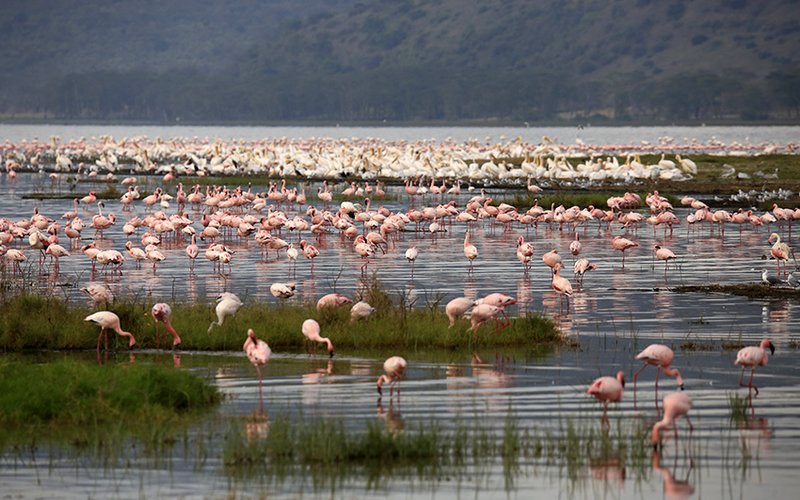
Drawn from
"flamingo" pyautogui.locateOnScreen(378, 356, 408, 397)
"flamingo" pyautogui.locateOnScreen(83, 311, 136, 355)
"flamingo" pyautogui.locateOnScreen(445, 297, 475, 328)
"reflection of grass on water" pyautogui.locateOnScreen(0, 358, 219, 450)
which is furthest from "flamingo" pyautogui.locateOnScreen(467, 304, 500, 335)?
"flamingo" pyautogui.locateOnScreen(83, 311, 136, 355)

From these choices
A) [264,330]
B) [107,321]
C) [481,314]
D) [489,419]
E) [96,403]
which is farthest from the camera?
[264,330]

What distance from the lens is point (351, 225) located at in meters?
25.7

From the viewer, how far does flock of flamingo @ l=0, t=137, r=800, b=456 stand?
42.3 feet

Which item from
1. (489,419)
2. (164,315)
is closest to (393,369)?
(489,419)

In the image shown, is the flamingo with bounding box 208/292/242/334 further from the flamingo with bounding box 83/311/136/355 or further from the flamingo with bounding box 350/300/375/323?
the flamingo with bounding box 350/300/375/323

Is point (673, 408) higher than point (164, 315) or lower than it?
lower

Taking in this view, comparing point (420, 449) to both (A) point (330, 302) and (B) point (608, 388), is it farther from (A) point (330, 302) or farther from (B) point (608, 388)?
(A) point (330, 302)

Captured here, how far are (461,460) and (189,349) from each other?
5.58 meters

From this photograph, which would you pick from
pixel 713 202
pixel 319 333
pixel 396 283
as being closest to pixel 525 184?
pixel 713 202

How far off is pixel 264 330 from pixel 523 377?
11.8 ft

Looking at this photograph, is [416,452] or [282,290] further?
[282,290]

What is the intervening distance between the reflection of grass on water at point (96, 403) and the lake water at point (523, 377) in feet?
1.46

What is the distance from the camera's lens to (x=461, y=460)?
29.3ft

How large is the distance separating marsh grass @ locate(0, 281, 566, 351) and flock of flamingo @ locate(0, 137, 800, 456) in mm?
196
